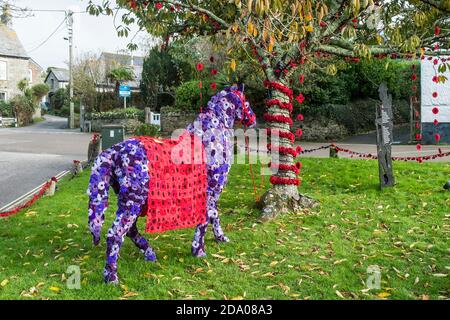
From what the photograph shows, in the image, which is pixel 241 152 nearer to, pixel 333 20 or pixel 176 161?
pixel 333 20

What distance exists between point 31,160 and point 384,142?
1237cm

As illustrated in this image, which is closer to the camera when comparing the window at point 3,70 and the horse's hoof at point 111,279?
the horse's hoof at point 111,279

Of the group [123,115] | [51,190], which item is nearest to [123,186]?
[51,190]

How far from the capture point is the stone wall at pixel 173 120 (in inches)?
1059

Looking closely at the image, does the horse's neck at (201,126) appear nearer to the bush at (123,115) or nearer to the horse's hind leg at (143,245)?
the horse's hind leg at (143,245)

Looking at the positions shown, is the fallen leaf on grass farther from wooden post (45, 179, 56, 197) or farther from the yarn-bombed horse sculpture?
wooden post (45, 179, 56, 197)

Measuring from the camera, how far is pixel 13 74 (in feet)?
143

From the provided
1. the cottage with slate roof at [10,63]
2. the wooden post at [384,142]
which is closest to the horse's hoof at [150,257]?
the wooden post at [384,142]

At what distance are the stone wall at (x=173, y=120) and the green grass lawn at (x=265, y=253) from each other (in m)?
17.2

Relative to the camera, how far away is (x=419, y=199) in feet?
29.7
